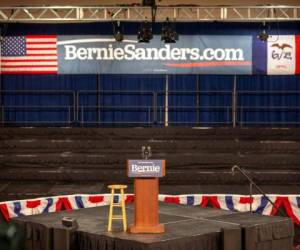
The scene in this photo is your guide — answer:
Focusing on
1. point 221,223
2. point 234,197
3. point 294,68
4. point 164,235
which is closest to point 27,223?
point 164,235

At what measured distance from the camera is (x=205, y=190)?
464 inches

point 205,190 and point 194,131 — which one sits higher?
point 194,131

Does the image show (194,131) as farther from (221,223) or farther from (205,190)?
(221,223)

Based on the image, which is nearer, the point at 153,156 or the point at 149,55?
the point at 153,156

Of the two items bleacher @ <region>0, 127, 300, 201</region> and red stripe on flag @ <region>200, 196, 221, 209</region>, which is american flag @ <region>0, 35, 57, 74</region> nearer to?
bleacher @ <region>0, 127, 300, 201</region>

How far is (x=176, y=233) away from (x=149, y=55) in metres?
9.57

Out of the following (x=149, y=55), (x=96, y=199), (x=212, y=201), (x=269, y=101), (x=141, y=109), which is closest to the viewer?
(x=212, y=201)

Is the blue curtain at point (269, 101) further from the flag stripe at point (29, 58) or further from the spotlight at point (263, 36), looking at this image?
the flag stripe at point (29, 58)

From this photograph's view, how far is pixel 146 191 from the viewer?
593 centimetres

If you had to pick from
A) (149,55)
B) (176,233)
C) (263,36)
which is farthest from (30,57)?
(176,233)

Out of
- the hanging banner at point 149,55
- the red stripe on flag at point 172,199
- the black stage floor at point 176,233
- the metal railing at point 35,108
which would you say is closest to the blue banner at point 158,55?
the hanging banner at point 149,55

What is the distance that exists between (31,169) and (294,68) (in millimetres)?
7500

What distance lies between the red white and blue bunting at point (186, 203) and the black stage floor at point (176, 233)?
1623 mm

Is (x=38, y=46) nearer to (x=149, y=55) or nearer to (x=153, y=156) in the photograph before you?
(x=149, y=55)
